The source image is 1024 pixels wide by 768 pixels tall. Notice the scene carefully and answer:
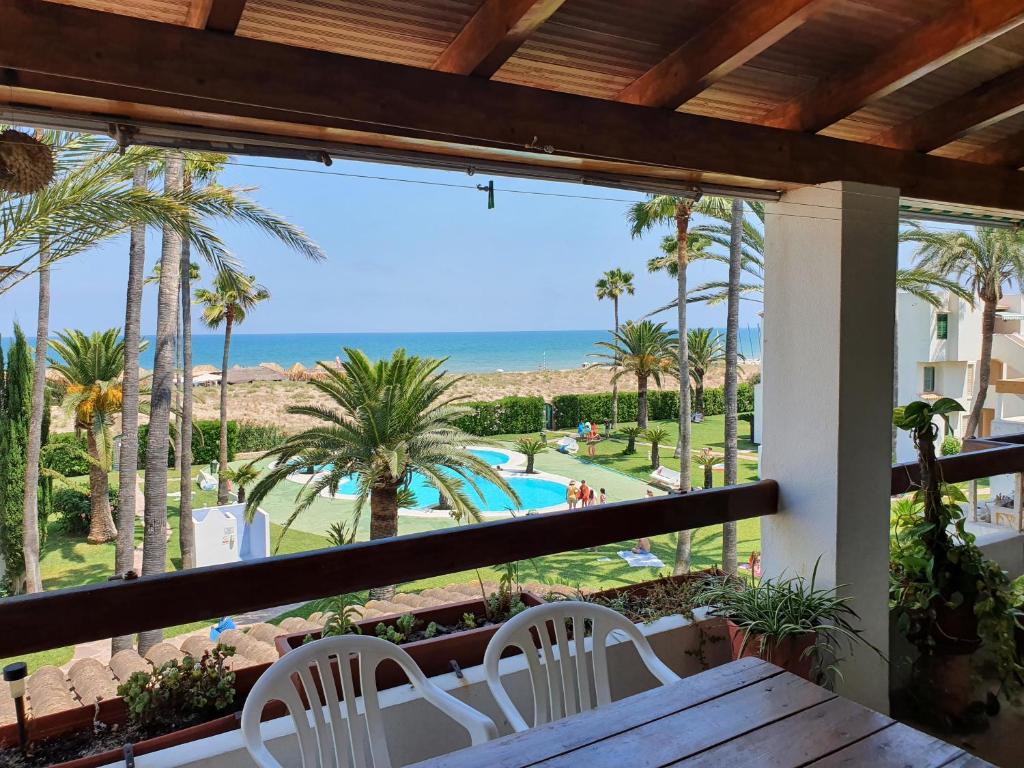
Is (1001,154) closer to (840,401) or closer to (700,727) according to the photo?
(840,401)

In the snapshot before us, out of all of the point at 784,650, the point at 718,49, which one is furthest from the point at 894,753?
the point at 718,49

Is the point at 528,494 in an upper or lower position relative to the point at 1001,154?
lower

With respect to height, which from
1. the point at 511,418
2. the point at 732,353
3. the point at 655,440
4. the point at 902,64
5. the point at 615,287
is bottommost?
the point at 655,440

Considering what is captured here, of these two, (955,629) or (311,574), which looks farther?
(955,629)

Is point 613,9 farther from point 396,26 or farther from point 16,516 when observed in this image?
point 16,516

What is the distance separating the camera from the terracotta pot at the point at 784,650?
7.44 feet

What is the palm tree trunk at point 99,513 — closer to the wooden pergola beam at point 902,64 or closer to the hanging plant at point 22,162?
the hanging plant at point 22,162

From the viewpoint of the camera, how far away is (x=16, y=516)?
10781 millimetres

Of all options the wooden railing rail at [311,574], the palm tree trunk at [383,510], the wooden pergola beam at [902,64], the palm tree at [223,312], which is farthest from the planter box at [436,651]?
the palm tree at [223,312]

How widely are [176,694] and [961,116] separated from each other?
3.39 m

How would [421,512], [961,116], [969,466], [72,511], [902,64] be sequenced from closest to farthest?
[902,64] → [961,116] → [969,466] → [72,511] → [421,512]

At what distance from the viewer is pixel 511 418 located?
22406 millimetres

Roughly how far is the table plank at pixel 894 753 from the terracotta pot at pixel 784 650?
933 millimetres

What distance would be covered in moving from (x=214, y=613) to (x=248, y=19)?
1.39m
